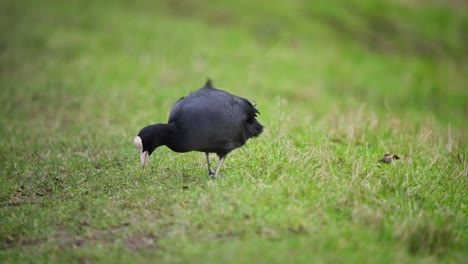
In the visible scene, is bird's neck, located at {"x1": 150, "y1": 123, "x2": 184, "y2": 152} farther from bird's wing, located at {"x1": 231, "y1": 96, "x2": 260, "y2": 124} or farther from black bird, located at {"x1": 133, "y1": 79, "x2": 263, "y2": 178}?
bird's wing, located at {"x1": 231, "y1": 96, "x2": 260, "y2": 124}

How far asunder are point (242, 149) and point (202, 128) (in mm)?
1835

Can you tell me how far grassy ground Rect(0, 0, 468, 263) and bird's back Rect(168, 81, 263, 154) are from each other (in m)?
0.44

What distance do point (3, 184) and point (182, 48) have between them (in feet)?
39.3

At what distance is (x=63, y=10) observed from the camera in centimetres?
2239

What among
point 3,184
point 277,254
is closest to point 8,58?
→ point 3,184

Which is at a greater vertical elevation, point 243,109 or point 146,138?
point 243,109

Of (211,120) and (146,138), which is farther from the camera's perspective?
(211,120)

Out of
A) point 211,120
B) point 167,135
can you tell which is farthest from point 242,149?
point 167,135

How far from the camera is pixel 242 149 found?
29.1 ft

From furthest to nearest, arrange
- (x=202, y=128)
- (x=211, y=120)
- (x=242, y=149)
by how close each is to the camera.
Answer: (x=242, y=149) → (x=211, y=120) → (x=202, y=128)

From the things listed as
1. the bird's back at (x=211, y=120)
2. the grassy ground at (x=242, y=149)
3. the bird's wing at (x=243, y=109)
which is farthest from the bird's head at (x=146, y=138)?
the bird's wing at (x=243, y=109)

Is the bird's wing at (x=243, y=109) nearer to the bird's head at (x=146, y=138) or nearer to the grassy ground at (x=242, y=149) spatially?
the grassy ground at (x=242, y=149)

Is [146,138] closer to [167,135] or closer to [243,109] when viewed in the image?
[167,135]

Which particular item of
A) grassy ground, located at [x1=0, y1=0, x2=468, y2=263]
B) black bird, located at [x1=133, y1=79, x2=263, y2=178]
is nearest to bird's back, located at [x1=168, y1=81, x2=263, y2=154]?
black bird, located at [x1=133, y1=79, x2=263, y2=178]
